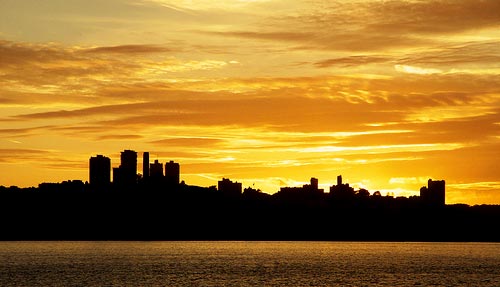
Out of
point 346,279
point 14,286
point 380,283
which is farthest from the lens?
point 346,279

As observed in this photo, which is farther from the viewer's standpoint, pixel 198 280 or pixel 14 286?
pixel 198 280

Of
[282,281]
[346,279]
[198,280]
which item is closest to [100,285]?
[198,280]

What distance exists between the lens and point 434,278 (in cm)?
19938

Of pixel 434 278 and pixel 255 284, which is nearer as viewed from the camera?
pixel 255 284

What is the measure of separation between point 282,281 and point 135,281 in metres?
29.4

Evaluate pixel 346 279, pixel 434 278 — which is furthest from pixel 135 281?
pixel 434 278

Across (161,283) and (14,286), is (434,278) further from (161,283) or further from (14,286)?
(14,286)

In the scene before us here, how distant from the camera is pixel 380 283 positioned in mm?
179875

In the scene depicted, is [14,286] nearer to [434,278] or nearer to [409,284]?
[409,284]

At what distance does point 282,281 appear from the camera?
18412 centimetres

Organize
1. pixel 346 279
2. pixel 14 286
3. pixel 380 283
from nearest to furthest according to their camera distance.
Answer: pixel 14 286 → pixel 380 283 → pixel 346 279

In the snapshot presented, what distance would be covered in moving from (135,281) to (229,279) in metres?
19.6

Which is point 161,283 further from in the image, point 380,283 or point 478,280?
point 478,280

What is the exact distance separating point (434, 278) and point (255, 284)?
152 feet
